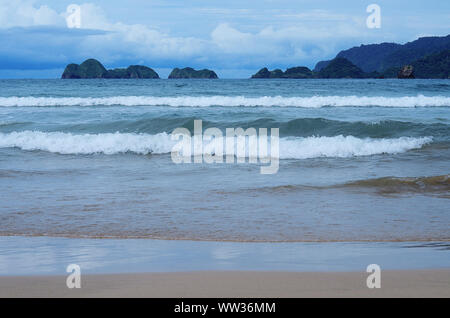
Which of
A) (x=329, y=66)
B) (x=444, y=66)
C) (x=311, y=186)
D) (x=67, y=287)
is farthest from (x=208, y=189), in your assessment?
(x=329, y=66)

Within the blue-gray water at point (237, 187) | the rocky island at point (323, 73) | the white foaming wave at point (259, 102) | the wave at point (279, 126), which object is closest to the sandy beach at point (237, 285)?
the blue-gray water at point (237, 187)

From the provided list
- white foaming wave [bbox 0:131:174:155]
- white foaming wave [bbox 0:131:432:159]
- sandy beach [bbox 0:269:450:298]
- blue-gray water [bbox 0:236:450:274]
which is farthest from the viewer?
white foaming wave [bbox 0:131:174:155]

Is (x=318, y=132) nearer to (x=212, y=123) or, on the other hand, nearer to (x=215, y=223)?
(x=212, y=123)

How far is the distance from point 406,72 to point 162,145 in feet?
207

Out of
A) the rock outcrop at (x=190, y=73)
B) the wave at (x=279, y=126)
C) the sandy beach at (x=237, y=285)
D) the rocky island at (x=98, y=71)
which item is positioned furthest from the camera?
the rocky island at (x=98, y=71)

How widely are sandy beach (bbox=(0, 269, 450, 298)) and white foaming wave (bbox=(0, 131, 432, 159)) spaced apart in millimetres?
7337

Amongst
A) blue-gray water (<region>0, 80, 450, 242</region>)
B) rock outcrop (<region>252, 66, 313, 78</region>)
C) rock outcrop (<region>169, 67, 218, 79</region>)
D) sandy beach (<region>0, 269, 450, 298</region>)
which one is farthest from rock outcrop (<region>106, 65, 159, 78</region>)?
sandy beach (<region>0, 269, 450, 298</region>)

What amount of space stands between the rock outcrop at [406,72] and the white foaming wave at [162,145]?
5925cm

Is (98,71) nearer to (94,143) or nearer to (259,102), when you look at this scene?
(259,102)

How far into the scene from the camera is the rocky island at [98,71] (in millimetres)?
88312

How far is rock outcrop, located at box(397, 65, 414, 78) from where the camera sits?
6762 centimetres

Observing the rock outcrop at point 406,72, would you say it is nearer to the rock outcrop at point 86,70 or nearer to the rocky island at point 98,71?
the rocky island at point 98,71

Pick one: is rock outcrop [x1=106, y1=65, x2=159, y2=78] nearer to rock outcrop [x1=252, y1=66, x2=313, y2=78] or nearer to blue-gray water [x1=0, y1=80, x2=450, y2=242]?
rock outcrop [x1=252, y1=66, x2=313, y2=78]

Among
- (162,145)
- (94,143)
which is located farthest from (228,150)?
(94,143)
